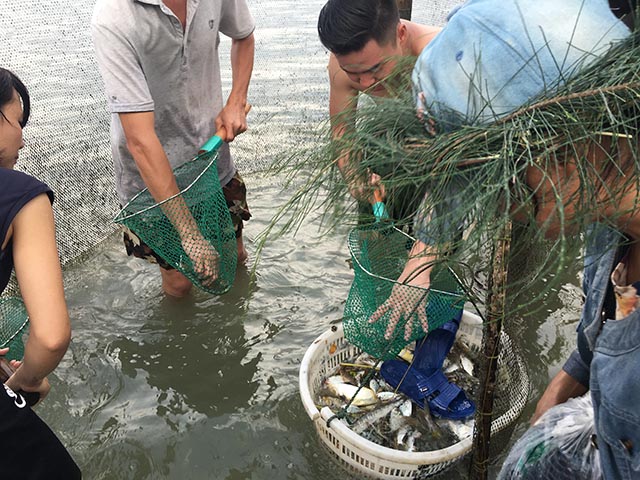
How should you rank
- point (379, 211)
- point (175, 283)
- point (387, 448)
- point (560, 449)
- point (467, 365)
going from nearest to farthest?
point (379, 211) < point (560, 449) < point (387, 448) < point (467, 365) < point (175, 283)

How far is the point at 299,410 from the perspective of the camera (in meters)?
3.26

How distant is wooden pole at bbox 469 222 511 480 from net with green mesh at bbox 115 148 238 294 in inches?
68.5

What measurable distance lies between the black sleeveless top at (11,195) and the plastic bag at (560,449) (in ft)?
6.27

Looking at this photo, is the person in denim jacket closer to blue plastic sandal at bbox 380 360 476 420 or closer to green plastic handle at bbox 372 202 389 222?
green plastic handle at bbox 372 202 389 222

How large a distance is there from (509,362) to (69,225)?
12.5 ft

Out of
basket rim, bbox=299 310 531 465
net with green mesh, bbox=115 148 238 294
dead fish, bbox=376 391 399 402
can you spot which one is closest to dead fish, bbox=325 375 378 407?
dead fish, bbox=376 391 399 402

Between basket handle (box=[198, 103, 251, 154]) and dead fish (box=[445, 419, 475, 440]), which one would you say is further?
basket handle (box=[198, 103, 251, 154])

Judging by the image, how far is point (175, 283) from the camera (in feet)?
13.1

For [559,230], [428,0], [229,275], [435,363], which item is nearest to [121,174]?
[229,275]

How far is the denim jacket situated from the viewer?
4.11 feet

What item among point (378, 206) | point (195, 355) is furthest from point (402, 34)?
point (195, 355)

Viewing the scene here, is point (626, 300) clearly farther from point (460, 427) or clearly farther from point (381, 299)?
point (460, 427)

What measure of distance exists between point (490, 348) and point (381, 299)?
1.16 m

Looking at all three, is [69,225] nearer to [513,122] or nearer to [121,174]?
[121,174]
